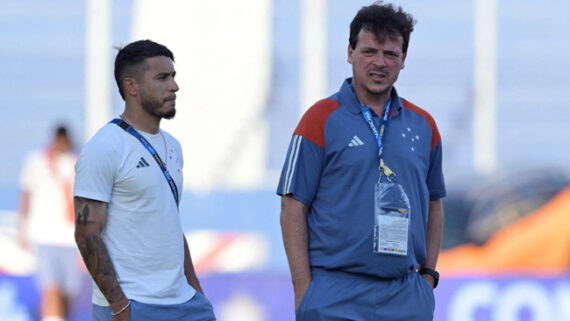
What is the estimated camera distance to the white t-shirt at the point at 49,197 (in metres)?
8.26

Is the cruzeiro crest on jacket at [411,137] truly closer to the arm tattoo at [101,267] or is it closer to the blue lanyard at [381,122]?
the blue lanyard at [381,122]

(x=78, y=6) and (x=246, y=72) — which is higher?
(x=78, y=6)

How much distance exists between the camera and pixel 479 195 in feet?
27.7

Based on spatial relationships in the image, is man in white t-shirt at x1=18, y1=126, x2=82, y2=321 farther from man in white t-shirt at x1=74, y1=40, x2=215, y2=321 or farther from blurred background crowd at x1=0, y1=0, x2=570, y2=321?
man in white t-shirt at x1=74, y1=40, x2=215, y2=321

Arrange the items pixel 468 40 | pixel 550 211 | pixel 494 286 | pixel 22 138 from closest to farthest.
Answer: pixel 494 286
pixel 550 211
pixel 22 138
pixel 468 40

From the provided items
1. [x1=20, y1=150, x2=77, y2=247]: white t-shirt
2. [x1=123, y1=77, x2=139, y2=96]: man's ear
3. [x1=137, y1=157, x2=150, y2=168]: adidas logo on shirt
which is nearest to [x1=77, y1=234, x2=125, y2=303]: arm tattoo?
[x1=137, y1=157, x2=150, y2=168]: adidas logo on shirt

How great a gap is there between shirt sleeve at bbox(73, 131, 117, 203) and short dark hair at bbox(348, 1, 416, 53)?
0.94 meters

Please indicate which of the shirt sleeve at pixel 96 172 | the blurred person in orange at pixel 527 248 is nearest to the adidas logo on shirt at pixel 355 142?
the shirt sleeve at pixel 96 172

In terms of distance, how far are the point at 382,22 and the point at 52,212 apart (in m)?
5.60

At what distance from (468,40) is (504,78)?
23.0 inches

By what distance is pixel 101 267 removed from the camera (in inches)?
130

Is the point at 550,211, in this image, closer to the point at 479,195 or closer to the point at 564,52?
the point at 479,195

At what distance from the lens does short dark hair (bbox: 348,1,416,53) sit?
3324 mm

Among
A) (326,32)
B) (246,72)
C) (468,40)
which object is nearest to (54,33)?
(246,72)
